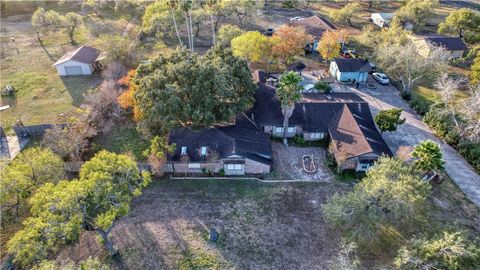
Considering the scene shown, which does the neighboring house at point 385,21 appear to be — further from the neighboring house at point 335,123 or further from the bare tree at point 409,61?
the neighboring house at point 335,123

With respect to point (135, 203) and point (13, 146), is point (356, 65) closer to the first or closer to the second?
point (135, 203)

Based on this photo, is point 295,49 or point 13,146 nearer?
point 13,146

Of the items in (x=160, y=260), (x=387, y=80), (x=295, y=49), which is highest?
(x=295, y=49)

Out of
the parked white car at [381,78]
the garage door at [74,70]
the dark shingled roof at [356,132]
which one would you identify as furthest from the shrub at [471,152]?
the garage door at [74,70]

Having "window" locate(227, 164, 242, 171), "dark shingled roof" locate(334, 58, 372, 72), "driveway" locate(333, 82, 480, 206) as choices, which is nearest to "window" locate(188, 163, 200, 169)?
"window" locate(227, 164, 242, 171)

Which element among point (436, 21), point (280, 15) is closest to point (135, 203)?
point (280, 15)

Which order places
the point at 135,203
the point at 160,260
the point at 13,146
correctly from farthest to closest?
the point at 13,146 → the point at 135,203 → the point at 160,260

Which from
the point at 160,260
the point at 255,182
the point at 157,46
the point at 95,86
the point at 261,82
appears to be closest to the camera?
the point at 160,260

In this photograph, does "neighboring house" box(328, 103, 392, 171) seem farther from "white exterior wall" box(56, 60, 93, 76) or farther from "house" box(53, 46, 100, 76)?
"house" box(53, 46, 100, 76)
